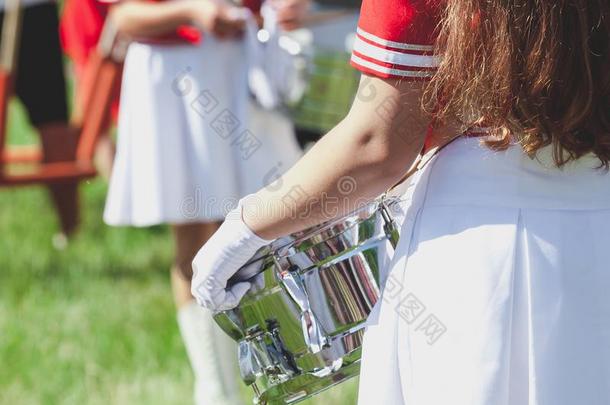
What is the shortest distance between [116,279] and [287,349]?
7.45ft

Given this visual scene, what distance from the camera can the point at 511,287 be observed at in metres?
1.35

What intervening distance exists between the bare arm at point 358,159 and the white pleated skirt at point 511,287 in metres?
0.09

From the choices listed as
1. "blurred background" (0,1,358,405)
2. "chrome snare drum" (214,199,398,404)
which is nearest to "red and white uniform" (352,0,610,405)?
"chrome snare drum" (214,199,398,404)

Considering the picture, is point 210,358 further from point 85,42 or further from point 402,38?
point 402,38

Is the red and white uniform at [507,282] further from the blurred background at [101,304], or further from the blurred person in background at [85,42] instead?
the blurred person in background at [85,42]

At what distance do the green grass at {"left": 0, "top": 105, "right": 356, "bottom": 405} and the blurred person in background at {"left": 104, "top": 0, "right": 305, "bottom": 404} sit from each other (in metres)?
0.29

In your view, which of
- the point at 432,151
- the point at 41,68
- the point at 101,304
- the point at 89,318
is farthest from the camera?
the point at 41,68

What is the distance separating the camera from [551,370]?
1354 mm

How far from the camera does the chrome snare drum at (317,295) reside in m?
1.51

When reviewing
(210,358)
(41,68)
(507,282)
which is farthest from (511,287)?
(41,68)

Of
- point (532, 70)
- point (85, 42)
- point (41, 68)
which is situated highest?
point (532, 70)

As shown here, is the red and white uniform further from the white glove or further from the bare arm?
the white glove

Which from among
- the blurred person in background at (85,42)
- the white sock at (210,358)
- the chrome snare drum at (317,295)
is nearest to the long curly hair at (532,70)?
the chrome snare drum at (317,295)

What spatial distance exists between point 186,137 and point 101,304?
106 centimetres
